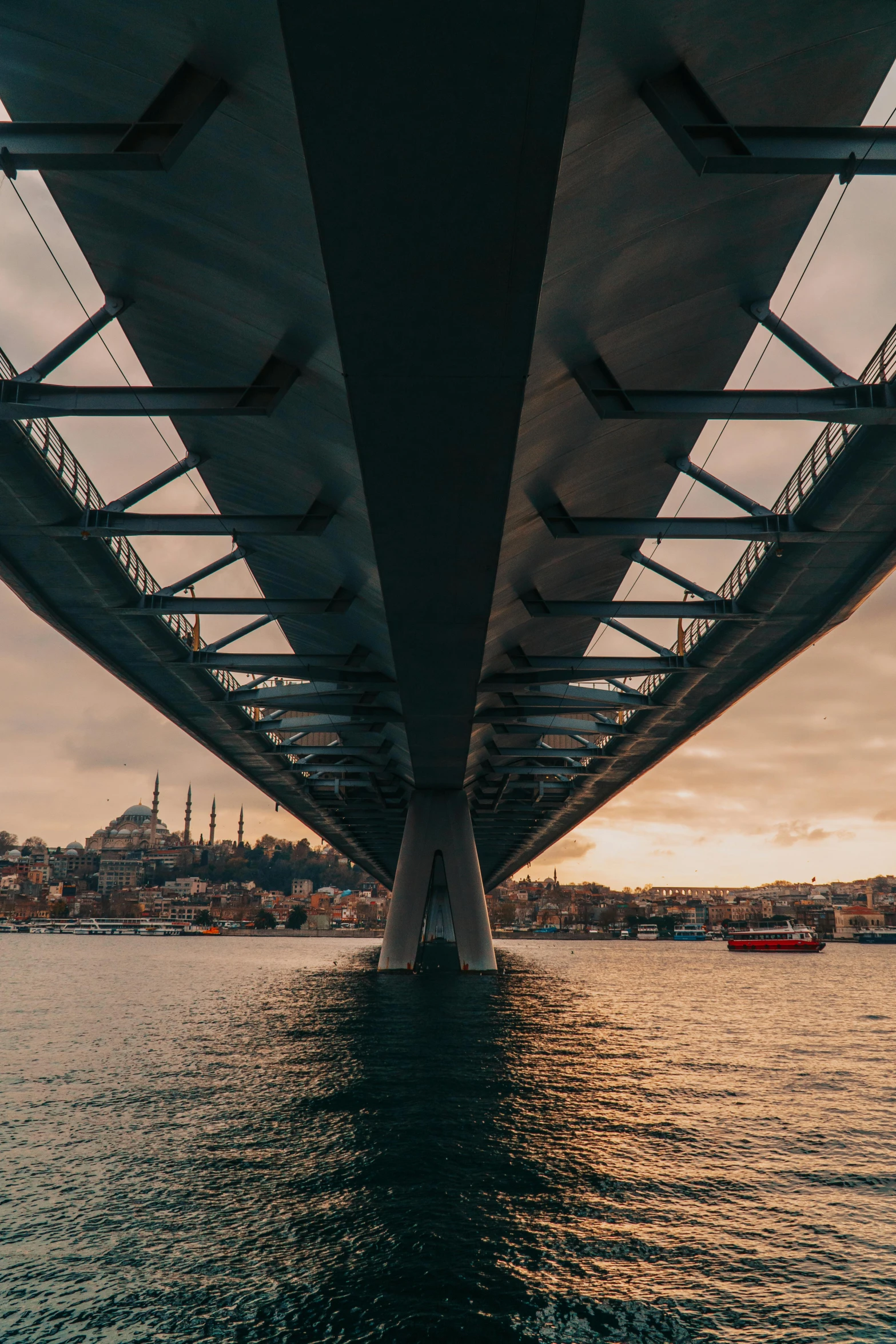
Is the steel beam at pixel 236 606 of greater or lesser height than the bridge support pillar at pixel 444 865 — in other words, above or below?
above

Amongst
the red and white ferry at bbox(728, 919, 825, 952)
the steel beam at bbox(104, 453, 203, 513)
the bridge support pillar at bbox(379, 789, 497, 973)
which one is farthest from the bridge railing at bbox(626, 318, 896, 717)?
the red and white ferry at bbox(728, 919, 825, 952)

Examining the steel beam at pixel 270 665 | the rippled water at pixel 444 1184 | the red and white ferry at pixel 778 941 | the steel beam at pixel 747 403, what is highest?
the steel beam at pixel 270 665

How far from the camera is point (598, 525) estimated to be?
17281 mm

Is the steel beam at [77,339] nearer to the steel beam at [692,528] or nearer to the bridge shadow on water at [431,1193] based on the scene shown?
the steel beam at [692,528]

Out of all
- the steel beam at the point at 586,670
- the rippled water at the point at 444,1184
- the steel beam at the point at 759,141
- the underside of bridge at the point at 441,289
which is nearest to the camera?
the underside of bridge at the point at 441,289

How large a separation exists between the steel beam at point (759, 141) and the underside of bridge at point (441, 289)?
1.2 inches

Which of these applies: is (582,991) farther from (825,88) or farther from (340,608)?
(825,88)

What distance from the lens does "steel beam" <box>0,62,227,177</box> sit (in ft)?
28.3

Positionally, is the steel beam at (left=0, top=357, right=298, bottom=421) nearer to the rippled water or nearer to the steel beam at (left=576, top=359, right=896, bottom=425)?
the steel beam at (left=576, top=359, right=896, bottom=425)

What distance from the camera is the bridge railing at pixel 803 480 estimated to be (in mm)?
12750

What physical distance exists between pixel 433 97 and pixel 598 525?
35.4 feet

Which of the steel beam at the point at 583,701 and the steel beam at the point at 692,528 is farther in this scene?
the steel beam at the point at 583,701

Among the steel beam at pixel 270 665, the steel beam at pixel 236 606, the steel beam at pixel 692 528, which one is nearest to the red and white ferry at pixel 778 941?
the steel beam at pixel 270 665

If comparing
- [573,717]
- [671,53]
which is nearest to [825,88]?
[671,53]
